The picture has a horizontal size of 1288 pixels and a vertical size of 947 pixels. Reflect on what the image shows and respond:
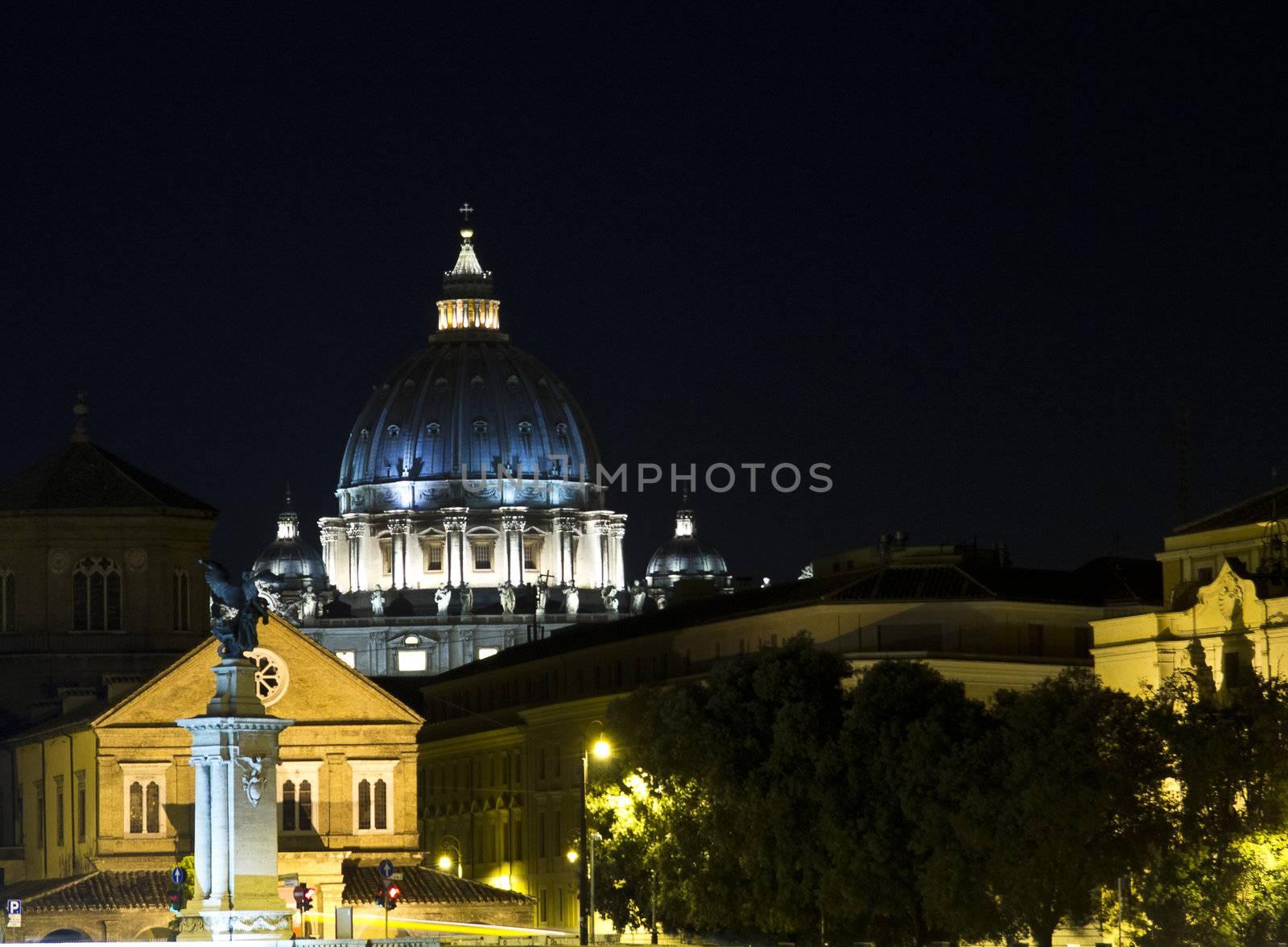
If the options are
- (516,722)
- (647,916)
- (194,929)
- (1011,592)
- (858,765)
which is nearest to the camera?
(194,929)

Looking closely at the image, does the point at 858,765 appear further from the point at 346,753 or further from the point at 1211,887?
the point at 346,753

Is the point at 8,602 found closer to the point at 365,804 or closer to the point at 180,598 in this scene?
the point at 180,598

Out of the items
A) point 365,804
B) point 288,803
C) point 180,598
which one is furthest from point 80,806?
point 180,598

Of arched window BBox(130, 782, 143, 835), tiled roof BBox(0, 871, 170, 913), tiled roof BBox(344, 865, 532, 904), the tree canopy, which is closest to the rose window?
arched window BBox(130, 782, 143, 835)

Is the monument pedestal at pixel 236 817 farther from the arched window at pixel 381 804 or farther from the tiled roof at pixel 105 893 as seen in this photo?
the arched window at pixel 381 804

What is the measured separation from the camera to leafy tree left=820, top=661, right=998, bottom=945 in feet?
273

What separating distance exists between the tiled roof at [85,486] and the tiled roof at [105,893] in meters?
34.8

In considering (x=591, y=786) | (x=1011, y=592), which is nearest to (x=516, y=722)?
(x=1011, y=592)

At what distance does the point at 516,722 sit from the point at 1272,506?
4956cm

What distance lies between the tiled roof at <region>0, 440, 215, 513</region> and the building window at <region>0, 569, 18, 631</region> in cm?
287

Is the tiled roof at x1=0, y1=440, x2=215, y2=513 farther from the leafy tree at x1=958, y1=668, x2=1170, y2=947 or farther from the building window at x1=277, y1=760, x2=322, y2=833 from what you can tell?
the leafy tree at x1=958, y1=668, x2=1170, y2=947

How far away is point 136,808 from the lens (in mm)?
118812

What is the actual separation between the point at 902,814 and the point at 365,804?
129 feet

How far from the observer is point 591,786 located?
100 m
